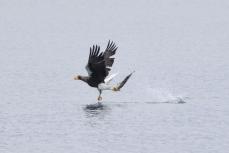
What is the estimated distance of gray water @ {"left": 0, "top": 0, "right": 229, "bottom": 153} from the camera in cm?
3888

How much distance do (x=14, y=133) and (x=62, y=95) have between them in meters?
12.6

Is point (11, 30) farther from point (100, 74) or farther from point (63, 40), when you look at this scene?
point (100, 74)


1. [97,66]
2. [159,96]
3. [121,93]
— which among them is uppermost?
[97,66]

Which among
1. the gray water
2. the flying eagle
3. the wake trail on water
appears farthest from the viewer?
the wake trail on water

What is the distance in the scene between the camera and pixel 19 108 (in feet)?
154

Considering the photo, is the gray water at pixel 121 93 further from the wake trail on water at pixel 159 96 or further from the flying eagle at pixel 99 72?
the flying eagle at pixel 99 72

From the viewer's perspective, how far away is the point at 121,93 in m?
53.8

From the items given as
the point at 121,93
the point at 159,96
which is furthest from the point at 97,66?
the point at 121,93

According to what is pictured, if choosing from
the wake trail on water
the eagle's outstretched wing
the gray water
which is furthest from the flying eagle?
the wake trail on water

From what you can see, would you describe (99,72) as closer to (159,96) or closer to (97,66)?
(97,66)

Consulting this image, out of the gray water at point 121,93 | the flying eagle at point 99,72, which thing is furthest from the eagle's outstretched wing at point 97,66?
the gray water at point 121,93

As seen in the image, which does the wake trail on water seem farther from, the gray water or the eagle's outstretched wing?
the eagle's outstretched wing

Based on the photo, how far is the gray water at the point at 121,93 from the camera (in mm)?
38875

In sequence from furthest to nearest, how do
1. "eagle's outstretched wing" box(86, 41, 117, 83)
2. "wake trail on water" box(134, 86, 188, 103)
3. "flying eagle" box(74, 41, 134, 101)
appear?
"wake trail on water" box(134, 86, 188, 103)
"flying eagle" box(74, 41, 134, 101)
"eagle's outstretched wing" box(86, 41, 117, 83)
